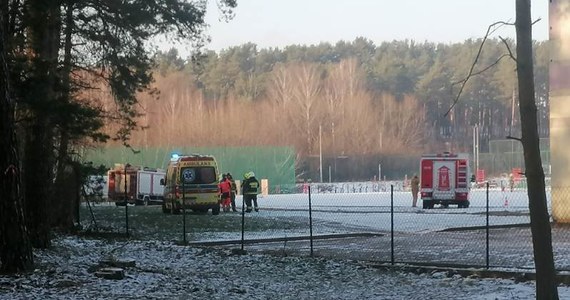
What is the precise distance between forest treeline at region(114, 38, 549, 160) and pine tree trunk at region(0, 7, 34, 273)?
234ft

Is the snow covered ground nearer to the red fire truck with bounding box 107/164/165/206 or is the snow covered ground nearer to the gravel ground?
the gravel ground

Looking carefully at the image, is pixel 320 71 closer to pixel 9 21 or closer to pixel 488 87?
pixel 488 87

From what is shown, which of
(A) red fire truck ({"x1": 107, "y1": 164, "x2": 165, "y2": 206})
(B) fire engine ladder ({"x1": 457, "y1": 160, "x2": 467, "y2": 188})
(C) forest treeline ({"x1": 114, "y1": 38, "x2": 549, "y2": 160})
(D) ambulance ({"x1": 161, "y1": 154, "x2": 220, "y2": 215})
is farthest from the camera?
(C) forest treeline ({"x1": 114, "y1": 38, "x2": 549, "y2": 160})

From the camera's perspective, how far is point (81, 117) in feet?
51.1

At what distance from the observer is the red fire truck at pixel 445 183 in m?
39.2

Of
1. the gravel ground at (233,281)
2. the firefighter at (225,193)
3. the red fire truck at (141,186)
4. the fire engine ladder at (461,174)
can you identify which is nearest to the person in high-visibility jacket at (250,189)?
the firefighter at (225,193)

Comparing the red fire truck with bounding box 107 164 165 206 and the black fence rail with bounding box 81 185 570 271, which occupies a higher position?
the red fire truck with bounding box 107 164 165 206

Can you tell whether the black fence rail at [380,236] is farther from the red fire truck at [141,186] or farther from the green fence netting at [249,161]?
the green fence netting at [249,161]

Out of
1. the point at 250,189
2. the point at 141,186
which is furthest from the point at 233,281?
the point at 141,186

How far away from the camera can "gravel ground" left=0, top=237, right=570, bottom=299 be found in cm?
1096

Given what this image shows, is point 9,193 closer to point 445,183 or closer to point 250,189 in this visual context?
point 250,189

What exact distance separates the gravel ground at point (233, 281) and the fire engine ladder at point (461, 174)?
24.7 meters

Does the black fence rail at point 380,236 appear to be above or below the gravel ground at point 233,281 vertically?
above

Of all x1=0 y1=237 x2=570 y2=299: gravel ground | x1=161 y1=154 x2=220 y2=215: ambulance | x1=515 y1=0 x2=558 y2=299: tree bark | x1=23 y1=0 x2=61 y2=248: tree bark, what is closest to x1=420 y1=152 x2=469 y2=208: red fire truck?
x1=161 y1=154 x2=220 y2=215: ambulance
